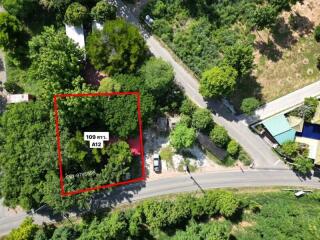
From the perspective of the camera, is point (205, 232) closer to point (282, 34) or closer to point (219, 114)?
point (219, 114)

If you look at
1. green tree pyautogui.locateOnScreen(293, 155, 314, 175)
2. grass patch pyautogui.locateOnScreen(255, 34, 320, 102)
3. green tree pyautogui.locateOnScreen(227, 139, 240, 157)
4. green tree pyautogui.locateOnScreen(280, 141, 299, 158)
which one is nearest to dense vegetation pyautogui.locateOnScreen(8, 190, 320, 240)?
green tree pyautogui.locateOnScreen(293, 155, 314, 175)

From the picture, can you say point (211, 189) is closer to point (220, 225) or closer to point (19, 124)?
point (220, 225)

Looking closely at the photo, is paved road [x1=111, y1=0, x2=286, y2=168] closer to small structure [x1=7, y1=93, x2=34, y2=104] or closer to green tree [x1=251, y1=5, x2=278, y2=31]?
green tree [x1=251, y1=5, x2=278, y2=31]

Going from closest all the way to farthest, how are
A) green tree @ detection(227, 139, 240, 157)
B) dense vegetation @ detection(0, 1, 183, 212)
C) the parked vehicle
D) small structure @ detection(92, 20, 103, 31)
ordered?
dense vegetation @ detection(0, 1, 183, 212), small structure @ detection(92, 20, 103, 31), green tree @ detection(227, 139, 240, 157), the parked vehicle

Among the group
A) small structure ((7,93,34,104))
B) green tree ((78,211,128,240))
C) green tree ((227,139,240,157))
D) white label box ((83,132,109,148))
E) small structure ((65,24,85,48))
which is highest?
small structure ((65,24,85,48))

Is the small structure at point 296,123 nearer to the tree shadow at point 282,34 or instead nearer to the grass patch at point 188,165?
the tree shadow at point 282,34

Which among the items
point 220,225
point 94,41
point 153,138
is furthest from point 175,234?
point 94,41
